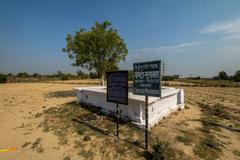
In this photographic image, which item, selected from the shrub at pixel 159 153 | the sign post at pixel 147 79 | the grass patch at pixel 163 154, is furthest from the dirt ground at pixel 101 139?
the sign post at pixel 147 79

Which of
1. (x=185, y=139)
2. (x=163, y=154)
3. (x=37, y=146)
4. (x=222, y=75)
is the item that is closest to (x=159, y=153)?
(x=163, y=154)

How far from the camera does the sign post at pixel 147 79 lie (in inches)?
156

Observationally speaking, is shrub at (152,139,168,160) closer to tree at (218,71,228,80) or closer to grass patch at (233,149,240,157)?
grass patch at (233,149,240,157)

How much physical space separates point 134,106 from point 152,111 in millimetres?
826

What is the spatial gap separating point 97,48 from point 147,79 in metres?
10.3

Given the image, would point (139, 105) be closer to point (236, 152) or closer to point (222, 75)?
point (236, 152)

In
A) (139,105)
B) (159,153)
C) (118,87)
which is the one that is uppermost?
(118,87)

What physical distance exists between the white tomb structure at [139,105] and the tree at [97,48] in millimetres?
4694

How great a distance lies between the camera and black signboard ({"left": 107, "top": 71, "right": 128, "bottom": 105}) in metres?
4.64

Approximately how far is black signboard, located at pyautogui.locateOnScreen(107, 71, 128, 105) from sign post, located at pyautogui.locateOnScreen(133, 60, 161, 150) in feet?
1.00

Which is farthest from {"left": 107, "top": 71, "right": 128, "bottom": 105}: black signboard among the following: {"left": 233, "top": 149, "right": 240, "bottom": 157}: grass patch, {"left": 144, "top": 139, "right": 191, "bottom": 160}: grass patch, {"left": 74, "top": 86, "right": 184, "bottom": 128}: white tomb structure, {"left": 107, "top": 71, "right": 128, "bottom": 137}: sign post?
{"left": 233, "top": 149, "right": 240, "bottom": 157}: grass patch

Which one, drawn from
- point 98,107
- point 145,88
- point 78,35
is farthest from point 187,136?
point 78,35

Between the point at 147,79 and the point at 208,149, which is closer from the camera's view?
the point at 147,79

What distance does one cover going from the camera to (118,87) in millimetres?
4863
